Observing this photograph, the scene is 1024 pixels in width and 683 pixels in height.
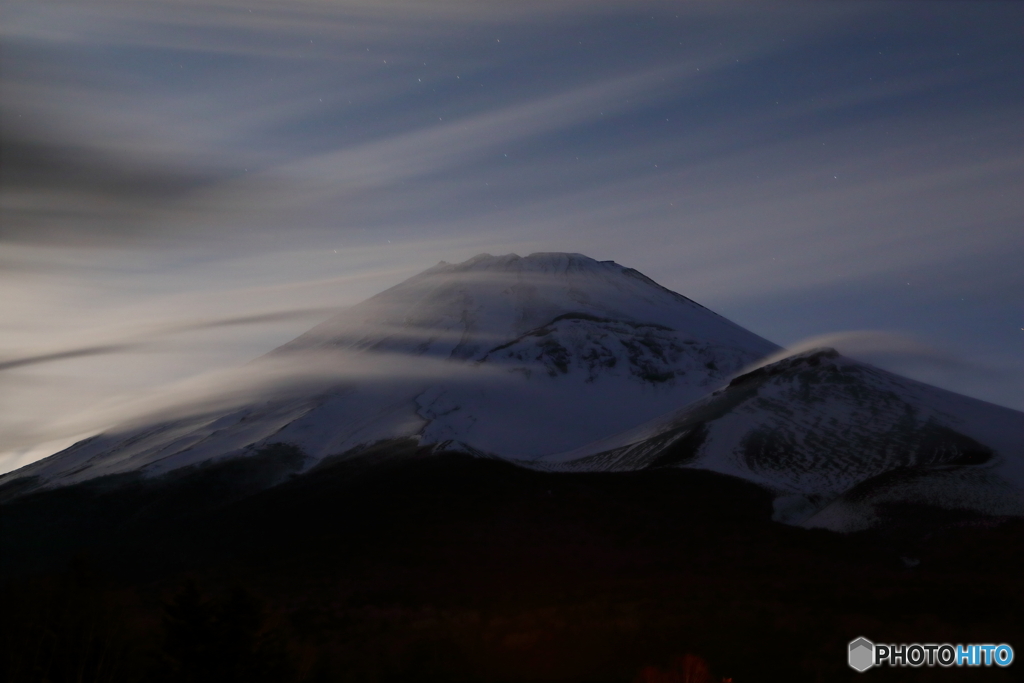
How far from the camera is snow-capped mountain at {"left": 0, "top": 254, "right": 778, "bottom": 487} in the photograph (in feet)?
447

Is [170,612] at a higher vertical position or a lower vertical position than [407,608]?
higher

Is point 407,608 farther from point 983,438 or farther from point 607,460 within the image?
point 983,438

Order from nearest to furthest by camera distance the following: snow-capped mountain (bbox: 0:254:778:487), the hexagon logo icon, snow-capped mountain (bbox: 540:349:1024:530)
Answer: the hexagon logo icon < snow-capped mountain (bbox: 540:349:1024:530) < snow-capped mountain (bbox: 0:254:778:487)

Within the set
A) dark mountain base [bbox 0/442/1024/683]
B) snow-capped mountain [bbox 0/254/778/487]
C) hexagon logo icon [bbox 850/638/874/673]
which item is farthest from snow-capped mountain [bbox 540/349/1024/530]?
hexagon logo icon [bbox 850/638/874/673]

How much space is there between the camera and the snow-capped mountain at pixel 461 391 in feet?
447

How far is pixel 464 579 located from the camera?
68562 millimetres

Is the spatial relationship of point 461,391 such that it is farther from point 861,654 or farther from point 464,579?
point 861,654

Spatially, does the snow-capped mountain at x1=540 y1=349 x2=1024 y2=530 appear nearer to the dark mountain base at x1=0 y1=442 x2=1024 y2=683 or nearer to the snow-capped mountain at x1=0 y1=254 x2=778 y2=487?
the dark mountain base at x1=0 y1=442 x2=1024 y2=683

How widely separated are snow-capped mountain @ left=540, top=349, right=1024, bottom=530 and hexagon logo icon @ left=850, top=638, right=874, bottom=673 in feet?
121

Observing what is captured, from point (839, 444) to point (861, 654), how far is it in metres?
63.2

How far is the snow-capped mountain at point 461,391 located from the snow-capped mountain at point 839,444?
2467cm

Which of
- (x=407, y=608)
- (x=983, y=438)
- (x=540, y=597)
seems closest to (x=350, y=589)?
(x=407, y=608)

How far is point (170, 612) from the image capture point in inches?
1287

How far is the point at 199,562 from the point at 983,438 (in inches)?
3089
